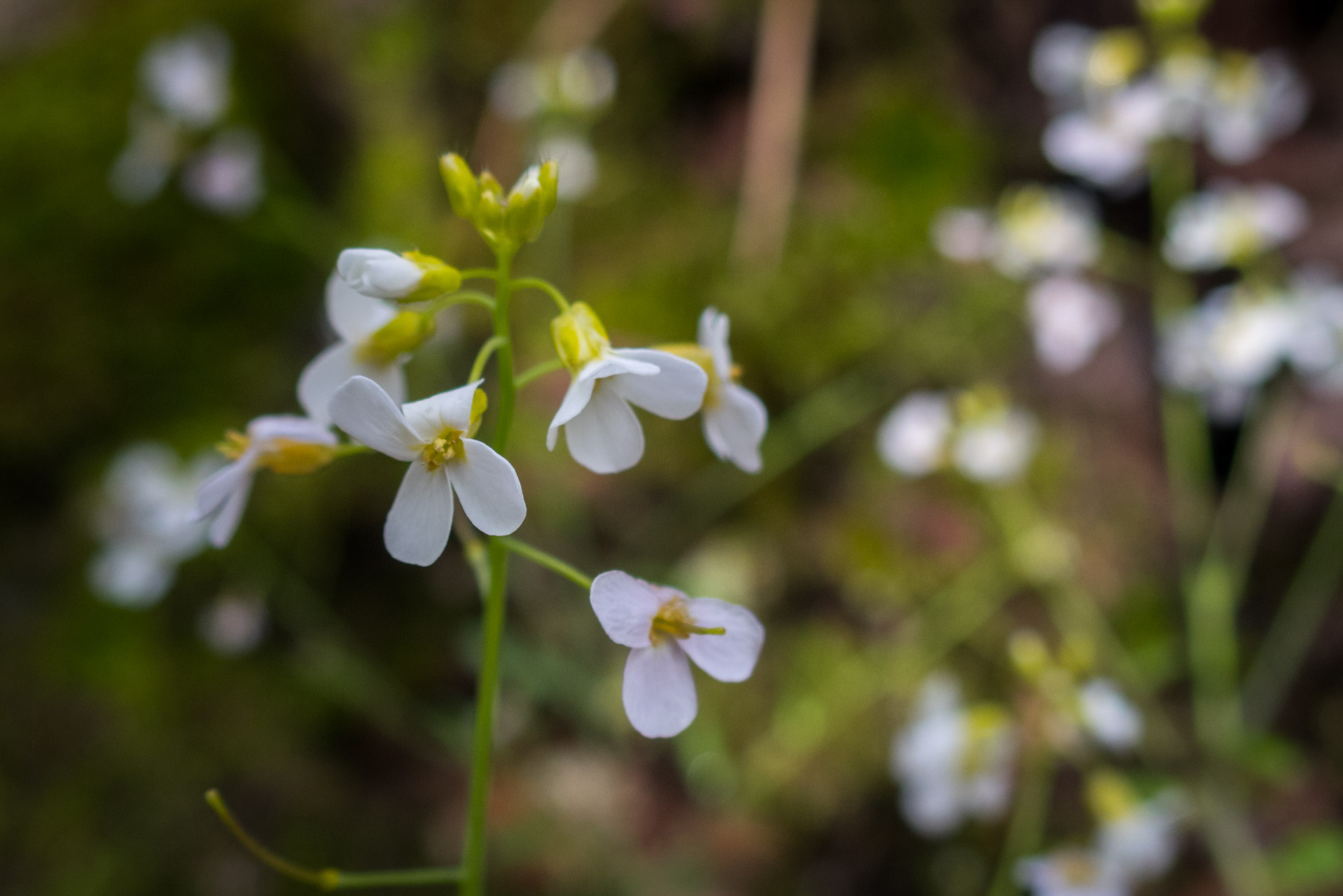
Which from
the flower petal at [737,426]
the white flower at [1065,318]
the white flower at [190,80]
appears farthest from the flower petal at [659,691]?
the white flower at [190,80]

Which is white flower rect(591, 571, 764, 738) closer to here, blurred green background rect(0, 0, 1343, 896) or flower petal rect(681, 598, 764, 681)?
flower petal rect(681, 598, 764, 681)

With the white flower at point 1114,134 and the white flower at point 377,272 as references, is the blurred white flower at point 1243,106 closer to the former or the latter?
the white flower at point 1114,134

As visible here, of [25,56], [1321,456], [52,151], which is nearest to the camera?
[1321,456]

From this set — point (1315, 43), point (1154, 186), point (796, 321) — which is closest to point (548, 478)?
point (796, 321)

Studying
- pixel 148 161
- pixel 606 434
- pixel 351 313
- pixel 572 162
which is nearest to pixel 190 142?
pixel 148 161

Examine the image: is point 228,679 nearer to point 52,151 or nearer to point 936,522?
point 52,151

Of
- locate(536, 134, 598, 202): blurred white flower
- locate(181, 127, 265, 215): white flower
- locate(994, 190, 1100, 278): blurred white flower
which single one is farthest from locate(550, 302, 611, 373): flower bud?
locate(181, 127, 265, 215): white flower
